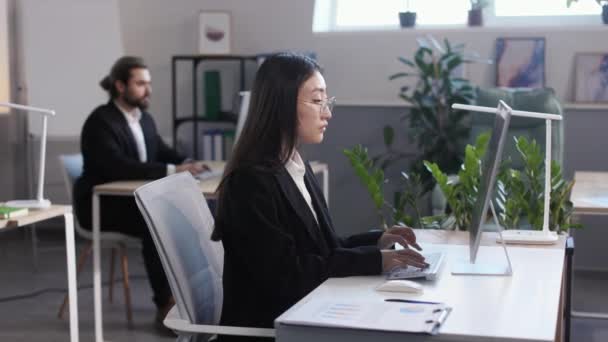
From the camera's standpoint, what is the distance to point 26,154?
6367mm

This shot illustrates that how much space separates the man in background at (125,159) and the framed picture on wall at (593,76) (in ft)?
7.56

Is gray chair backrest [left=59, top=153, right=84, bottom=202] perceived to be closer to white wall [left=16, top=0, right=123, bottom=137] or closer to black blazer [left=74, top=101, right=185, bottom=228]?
black blazer [left=74, top=101, right=185, bottom=228]

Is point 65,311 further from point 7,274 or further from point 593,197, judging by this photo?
point 593,197

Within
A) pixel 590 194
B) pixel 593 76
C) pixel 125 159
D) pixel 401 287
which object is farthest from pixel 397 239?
pixel 593 76

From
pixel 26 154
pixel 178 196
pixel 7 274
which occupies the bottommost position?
pixel 7 274

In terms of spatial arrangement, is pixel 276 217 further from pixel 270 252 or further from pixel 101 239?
pixel 101 239

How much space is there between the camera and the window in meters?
5.58

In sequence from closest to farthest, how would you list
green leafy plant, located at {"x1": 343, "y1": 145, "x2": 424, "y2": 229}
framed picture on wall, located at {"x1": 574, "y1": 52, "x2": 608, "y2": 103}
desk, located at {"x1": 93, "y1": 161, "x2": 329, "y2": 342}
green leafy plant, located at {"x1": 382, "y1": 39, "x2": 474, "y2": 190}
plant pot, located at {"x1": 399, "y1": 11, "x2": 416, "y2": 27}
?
green leafy plant, located at {"x1": 343, "y1": 145, "x2": 424, "y2": 229} → desk, located at {"x1": 93, "y1": 161, "x2": 329, "y2": 342} → green leafy plant, located at {"x1": 382, "y1": 39, "x2": 474, "y2": 190} → framed picture on wall, located at {"x1": 574, "y1": 52, "x2": 608, "y2": 103} → plant pot, located at {"x1": 399, "y1": 11, "x2": 416, "y2": 27}

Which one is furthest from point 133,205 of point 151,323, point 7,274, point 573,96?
point 573,96

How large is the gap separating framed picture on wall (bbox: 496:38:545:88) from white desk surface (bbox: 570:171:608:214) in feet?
3.52

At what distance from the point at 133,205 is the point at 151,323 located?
55 cm

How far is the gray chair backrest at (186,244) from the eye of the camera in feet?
6.95

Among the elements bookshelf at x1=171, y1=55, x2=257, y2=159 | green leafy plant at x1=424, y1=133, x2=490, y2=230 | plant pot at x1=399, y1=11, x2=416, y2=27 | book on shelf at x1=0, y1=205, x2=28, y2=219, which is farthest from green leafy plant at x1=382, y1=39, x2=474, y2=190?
book on shelf at x1=0, y1=205, x2=28, y2=219

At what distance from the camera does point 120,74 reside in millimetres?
4621
